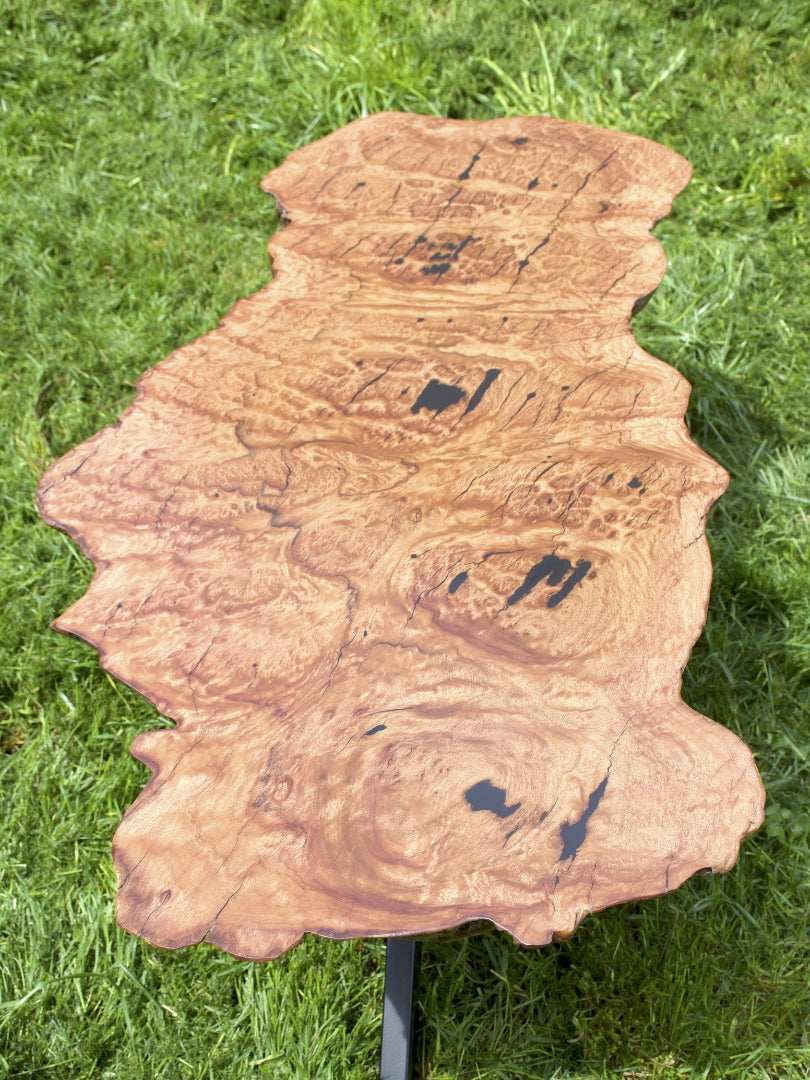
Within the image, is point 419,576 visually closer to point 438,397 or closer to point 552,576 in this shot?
point 552,576

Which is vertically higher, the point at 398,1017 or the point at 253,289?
the point at 253,289

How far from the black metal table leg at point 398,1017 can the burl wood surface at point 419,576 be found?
731 mm

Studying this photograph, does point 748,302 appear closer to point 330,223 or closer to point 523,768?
point 330,223

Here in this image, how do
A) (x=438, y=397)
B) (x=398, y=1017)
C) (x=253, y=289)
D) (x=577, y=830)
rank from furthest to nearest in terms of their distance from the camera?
(x=253, y=289), (x=398, y=1017), (x=438, y=397), (x=577, y=830)

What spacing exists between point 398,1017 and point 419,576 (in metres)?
0.89

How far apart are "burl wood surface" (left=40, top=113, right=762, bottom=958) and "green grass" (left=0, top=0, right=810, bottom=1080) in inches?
34.9

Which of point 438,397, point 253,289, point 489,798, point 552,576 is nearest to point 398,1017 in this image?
point 489,798

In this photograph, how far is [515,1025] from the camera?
1840 millimetres

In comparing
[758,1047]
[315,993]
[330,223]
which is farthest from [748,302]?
[315,993]

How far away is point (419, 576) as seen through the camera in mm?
1365

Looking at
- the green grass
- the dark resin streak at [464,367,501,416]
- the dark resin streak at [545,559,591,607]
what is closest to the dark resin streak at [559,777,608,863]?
the dark resin streak at [545,559,591,607]

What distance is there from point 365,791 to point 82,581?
154cm

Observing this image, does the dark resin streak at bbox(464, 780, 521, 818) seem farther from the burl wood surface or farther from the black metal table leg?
the black metal table leg

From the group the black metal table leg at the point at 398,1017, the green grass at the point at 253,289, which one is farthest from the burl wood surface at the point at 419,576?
the green grass at the point at 253,289
